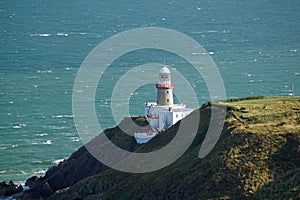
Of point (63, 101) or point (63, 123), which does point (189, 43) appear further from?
point (63, 123)

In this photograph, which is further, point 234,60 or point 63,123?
point 234,60

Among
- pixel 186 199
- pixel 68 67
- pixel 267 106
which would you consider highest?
pixel 68 67

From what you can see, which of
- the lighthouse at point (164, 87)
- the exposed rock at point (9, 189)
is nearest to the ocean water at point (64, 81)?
the exposed rock at point (9, 189)

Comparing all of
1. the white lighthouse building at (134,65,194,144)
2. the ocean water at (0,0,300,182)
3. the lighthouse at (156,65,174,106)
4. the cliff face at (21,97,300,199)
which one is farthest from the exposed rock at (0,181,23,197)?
the lighthouse at (156,65,174,106)

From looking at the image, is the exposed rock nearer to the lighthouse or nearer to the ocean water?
the ocean water

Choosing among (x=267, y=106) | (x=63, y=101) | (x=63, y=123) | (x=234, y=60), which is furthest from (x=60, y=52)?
(x=267, y=106)

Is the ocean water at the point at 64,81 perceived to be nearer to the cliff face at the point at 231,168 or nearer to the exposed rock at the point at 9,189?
the exposed rock at the point at 9,189
